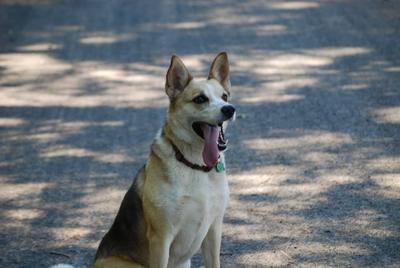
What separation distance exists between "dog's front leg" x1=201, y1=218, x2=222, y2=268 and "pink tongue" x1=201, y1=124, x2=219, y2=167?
41 cm

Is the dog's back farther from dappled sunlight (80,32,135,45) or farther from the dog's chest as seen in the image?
dappled sunlight (80,32,135,45)

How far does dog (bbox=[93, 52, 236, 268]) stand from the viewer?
4.54 m

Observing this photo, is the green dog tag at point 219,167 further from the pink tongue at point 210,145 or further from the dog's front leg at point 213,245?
the dog's front leg at point 213,245

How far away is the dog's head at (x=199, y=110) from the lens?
4.56m

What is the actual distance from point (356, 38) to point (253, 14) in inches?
88.8

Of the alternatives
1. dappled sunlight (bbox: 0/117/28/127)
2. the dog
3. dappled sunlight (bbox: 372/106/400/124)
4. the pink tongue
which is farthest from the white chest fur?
dappled sunlight (bbox: 0/117/28/127)

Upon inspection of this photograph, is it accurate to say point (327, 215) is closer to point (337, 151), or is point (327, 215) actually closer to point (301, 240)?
point (301, 240)

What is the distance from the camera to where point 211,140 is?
460 centimetres

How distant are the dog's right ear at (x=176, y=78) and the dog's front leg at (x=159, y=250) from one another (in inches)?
35.8

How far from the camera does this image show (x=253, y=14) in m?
12.2

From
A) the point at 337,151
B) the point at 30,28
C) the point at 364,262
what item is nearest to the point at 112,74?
the point at 30,28

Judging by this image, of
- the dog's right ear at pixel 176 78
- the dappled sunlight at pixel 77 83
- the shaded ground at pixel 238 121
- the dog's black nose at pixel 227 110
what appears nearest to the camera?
the dog's black nose at pixel 227 110

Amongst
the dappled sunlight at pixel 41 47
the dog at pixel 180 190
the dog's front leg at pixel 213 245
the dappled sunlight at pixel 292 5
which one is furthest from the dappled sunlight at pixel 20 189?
the dappled sunlight at pixel 292 5

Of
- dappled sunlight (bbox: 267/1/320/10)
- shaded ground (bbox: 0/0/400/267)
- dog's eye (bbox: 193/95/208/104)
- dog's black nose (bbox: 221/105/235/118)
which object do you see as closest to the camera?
dog's black nose (bbox: 221/105/235/118)
